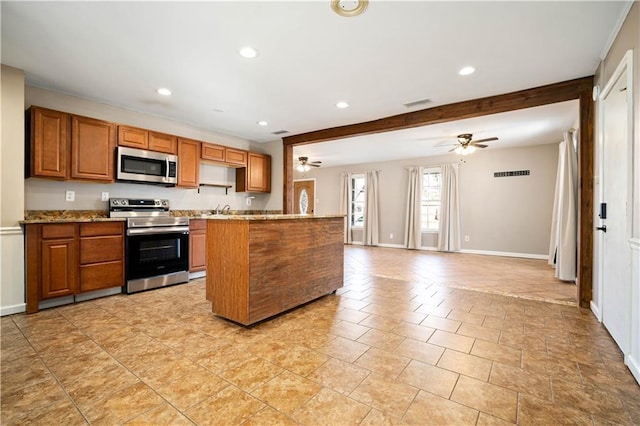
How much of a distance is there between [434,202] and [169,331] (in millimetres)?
7084

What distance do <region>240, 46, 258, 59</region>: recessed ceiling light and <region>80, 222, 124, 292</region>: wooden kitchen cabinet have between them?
2.60 m

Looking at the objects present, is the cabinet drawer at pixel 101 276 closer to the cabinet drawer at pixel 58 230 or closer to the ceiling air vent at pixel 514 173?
the cabinet drawer at pixel 58 230

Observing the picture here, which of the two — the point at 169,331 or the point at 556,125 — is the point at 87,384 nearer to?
the point at 169,331

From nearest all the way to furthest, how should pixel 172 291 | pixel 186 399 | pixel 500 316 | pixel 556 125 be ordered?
pixel 186 399
pixel 500 316
pixel 172 291
pixel 556 125

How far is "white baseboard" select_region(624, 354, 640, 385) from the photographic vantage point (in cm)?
179

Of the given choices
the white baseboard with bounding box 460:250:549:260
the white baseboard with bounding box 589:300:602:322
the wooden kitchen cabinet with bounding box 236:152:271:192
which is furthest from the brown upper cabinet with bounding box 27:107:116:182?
the white baseboard with bounding box 460:250:549:260

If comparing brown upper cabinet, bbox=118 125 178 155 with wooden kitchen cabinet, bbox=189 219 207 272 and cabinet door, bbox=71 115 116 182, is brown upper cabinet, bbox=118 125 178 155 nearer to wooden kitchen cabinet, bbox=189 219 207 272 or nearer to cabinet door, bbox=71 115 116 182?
cabinet door, bbox=71 115 116 182

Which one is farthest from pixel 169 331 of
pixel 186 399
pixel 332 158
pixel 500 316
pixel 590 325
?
pixel 332 158

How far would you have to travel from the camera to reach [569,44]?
2.51 meters

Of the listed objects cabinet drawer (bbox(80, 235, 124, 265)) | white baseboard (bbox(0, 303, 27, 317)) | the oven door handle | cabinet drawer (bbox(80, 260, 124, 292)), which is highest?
the oven door handle

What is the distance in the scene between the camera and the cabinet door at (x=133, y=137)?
3.82 m

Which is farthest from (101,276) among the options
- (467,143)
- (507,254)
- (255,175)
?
(507,254)

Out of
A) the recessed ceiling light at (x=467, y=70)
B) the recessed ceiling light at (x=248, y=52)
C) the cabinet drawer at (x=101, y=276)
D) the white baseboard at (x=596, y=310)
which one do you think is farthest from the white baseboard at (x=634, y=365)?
the cabinet drawer at (x=101, y=276)

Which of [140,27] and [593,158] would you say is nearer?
[140,27]
